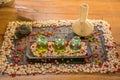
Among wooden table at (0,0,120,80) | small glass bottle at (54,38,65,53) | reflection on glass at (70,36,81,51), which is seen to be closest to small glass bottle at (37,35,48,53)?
small glass bottle at (54,38,65,53)

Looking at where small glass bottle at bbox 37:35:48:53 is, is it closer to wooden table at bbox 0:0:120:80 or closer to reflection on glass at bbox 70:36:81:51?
reflection on glass at bbox 70:36:81:51

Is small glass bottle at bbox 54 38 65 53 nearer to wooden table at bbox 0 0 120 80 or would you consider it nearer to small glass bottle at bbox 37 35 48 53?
small glass bottle at bbox 37 35 48 53

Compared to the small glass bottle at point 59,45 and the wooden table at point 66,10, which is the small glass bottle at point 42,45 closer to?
the small glass bottle at point 59,45

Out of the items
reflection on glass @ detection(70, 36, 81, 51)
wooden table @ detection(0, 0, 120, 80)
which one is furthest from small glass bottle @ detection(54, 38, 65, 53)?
wooden table @ detection(0, 0, 120, 80)

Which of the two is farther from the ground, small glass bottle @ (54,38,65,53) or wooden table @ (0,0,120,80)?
wooden table @ (0,0,120,80)

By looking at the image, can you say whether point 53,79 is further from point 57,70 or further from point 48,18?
point 48,18

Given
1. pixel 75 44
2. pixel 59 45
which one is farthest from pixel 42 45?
pixel 75 44

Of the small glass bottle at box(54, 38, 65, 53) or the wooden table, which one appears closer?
the small glass bottle at box(54, 38, 65, 53)

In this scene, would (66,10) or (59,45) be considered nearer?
(59,45)

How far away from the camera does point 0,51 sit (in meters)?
1.83

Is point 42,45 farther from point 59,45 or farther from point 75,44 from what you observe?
point 75,44

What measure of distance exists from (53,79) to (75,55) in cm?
24

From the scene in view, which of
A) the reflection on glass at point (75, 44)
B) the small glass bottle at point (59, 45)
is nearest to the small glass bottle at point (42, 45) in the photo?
the small glass bottle at point (59, 45)

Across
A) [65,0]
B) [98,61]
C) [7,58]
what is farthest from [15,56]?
[65,0]
